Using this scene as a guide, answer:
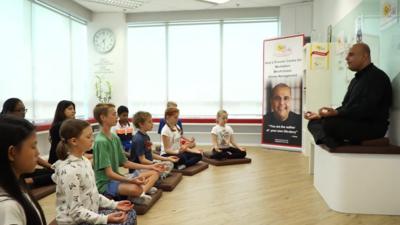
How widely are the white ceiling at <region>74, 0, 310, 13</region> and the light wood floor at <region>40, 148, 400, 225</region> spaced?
387cm

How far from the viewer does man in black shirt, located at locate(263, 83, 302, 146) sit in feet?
22.2

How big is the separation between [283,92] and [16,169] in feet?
20.6

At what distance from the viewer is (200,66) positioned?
26.3ft

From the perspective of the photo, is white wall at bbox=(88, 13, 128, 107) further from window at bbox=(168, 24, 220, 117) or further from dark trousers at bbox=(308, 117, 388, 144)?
dark trousers at bbox=(308, 117, 388, 144)

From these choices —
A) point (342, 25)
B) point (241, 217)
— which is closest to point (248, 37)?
point (342, 25)

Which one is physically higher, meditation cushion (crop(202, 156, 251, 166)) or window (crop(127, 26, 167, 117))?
window (crop(127, 26, 167, 117))

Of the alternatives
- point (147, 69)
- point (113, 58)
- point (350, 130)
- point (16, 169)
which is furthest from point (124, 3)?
point (16, 169)

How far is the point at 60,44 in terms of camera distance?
22.9ft

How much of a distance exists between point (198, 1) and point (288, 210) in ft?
16.9

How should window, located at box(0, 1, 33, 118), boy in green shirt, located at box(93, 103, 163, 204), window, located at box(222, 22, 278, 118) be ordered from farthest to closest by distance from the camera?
window, located at box(222, 22, 278, 118)
window, located at box(0, 1, 33, 118)
boy in green shirt, located at box(93, 103, 163, 204)

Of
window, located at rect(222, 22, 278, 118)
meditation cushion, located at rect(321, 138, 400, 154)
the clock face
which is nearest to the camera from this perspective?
meditation cushion, located at rect(321, 138, 400, 154)

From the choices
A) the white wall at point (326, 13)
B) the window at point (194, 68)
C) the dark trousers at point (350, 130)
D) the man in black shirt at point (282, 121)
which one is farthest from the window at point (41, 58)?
the white wall at point (326, 13)

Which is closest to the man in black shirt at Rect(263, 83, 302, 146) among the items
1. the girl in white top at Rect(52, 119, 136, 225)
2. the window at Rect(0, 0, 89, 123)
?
the window at Rect(0, 0, 89, 123)

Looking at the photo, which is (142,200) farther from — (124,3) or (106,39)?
(106,39)
